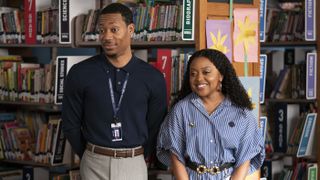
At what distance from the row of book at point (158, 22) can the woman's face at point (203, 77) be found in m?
1.31

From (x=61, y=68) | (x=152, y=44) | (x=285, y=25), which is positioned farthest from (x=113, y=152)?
(x=285, y=25)

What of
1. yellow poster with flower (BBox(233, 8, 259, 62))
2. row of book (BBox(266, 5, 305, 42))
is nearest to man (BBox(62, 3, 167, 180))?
yellow poster with flower (BBox(233, 8, 259, 62))

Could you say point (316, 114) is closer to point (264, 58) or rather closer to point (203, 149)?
point (264, 58)

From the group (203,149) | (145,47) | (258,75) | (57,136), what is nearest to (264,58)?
(258,75)

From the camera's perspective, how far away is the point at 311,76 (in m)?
4.84

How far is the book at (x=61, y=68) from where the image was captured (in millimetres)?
4508

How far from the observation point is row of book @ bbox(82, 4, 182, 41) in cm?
427

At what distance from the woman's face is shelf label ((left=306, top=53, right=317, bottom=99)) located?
205cm

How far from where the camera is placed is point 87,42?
464cm

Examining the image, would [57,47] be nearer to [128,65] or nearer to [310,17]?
[310,17]

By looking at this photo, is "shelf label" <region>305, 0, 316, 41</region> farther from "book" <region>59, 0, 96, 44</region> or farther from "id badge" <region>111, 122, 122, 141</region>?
"id badge" <region>111, 122, 122, 141</region>

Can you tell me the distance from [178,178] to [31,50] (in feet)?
10.8

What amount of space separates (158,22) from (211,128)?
160cm

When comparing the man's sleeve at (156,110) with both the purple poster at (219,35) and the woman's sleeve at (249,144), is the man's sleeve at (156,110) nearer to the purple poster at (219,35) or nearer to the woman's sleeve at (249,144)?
the purple poster at (219,35)
